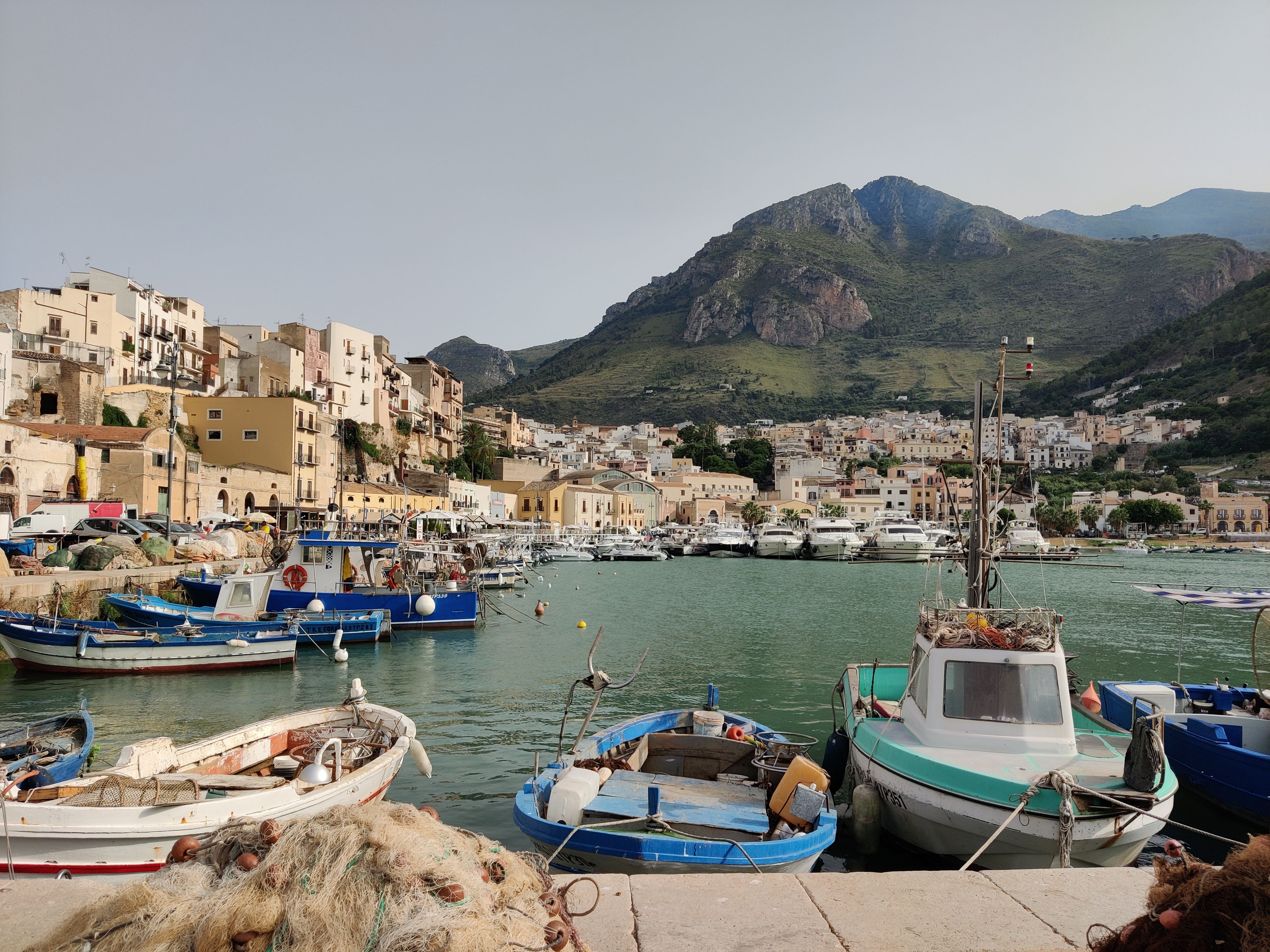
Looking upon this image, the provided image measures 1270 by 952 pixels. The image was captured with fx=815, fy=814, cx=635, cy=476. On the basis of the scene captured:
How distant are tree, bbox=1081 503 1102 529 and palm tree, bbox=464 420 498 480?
234 ft

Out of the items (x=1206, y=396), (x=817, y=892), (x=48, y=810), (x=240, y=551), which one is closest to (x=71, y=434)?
(x=240, y=551)

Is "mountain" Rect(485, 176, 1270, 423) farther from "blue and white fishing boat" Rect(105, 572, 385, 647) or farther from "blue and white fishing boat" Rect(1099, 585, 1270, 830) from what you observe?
"blue and white fishing boat" Rect(1099, 585, 1270, 830)

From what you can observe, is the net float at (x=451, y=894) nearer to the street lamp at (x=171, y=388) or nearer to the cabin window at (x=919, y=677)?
the cabin window at (x=919, y=677)

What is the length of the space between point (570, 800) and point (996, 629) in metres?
5.10

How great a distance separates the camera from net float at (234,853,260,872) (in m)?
3.42

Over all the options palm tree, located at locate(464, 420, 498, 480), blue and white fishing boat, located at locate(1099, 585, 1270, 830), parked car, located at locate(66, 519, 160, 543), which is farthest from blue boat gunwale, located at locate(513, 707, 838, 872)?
palm tree, located at locate(464, 420, 498, 480)

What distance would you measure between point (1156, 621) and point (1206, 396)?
126938 millimetres

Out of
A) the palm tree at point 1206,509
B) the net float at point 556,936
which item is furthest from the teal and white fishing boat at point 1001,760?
the palm tree at point 1206,509

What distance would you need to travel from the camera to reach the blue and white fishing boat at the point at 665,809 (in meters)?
6.24

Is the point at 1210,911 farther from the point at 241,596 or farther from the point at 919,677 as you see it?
the point at 241,596

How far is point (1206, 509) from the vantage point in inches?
3826

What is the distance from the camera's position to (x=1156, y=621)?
102 ft

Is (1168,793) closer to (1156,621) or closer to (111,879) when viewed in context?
(111,879)

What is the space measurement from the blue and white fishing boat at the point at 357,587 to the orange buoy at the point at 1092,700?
59.2 ft
